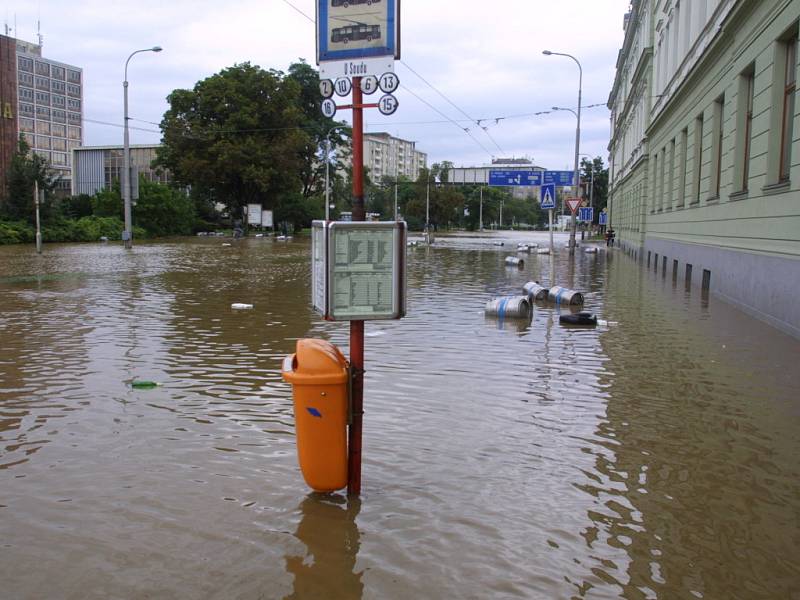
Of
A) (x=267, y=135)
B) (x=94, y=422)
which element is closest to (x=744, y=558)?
(x=94, y=422)

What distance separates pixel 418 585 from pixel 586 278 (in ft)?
66.7

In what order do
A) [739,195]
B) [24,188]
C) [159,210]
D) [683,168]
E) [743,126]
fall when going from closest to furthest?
[739,195]
[743,126]
[683,168]
[24,188]
[159,210]

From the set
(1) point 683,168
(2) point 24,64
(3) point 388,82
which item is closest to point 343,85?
(3) point 388,82

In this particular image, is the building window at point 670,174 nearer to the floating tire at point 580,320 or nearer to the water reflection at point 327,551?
the floating tire at point 580,320

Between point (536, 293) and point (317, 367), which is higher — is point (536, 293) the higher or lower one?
the lower one

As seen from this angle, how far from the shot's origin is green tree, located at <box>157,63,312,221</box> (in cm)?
5831

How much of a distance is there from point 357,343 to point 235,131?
57.0 meters

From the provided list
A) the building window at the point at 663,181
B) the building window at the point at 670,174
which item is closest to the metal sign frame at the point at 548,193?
the building window at the point at 670,174

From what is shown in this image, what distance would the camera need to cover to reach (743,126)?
16062 mm

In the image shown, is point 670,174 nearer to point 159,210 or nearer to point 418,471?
point 418,471

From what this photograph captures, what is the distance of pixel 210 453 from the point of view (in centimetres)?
534

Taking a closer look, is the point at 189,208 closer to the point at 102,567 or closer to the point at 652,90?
the point at 652,90

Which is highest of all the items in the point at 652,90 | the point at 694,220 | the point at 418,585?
the point at 652,90

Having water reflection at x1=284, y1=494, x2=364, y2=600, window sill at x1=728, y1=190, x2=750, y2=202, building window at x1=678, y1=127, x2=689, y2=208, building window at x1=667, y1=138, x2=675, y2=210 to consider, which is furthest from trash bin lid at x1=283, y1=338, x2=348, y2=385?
building window at x1=667, y1=138, x2=675, y2=210
